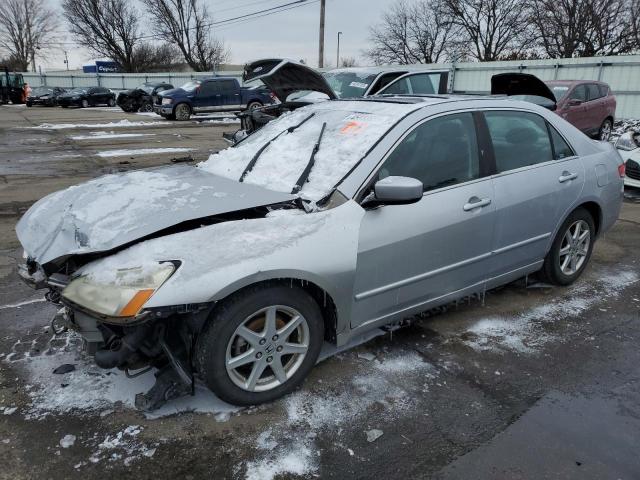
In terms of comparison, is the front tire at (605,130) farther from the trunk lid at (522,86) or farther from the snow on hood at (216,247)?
the snow on hood at (216,247)

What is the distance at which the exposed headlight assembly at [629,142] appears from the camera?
838cm

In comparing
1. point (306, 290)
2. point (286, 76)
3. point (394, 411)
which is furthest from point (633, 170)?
point (306, 290)

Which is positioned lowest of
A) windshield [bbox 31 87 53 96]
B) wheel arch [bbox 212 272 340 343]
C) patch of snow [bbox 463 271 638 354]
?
patch of snow [bbox 463 271 638 354]

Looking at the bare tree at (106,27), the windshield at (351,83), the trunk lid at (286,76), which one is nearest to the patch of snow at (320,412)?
the trunk lid at (286,76)

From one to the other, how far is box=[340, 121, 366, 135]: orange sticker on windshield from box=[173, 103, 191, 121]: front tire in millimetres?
19669

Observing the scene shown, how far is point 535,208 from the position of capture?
3.66m

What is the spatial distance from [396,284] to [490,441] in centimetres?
97

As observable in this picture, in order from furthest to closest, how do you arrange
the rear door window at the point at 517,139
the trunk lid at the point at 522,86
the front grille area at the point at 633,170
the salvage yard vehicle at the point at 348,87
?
the front grille area at the point at 633,170 < the trunk lid at the point at 522,86 < the salvage yard vehicle at the point at 348,87 < the rear door window at the point at 517,139

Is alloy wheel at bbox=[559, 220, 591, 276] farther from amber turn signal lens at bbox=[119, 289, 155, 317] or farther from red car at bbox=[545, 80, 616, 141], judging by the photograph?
red car at bbox=[545, 80, 616, 141]

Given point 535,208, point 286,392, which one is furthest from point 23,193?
point 535,208

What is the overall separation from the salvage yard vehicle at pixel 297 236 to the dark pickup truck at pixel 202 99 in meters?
18.9

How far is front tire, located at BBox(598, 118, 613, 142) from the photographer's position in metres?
13.0

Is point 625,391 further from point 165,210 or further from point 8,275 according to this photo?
point 8,275

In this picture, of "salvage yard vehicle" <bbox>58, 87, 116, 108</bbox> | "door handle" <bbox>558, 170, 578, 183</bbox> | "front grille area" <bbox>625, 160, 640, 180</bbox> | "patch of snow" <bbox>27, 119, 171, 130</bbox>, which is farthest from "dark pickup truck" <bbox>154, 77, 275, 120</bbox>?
"door handle" <bbox>558, 170, 578, 183</bbox>
